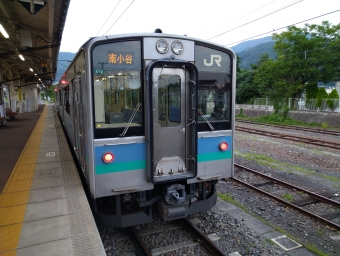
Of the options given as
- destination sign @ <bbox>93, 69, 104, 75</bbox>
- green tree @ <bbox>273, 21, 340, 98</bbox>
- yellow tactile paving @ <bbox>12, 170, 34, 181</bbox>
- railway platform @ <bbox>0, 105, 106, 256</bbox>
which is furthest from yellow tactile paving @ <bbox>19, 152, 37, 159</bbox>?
green tree @ <bbox>273, 21, 340, 98</bbox>

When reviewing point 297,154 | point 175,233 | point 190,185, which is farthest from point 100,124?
point 297,154

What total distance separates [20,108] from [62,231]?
31132mm

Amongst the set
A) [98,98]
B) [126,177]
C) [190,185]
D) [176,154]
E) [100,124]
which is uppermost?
[98,98]

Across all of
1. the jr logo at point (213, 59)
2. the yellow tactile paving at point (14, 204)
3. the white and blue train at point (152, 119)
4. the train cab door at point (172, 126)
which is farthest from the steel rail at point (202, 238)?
the jr logo at point (213, 59)

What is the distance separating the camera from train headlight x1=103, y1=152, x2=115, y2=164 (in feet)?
12.8

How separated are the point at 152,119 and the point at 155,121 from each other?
0.12 m

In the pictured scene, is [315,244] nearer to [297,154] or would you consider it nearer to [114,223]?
[114,223]

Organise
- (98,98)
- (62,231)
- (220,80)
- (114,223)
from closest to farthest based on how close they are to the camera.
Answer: (62,231)
(98,98)
(114,223)
(220,80)

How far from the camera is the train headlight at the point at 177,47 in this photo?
412 centimetres

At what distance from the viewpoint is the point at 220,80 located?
4.56 metres

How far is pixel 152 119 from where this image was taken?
3990 millimetres

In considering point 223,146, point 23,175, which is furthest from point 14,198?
point 223,146

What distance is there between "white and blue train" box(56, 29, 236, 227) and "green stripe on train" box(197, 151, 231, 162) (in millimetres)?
21

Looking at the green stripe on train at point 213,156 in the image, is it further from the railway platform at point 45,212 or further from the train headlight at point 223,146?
the railway platform at point 45,212
